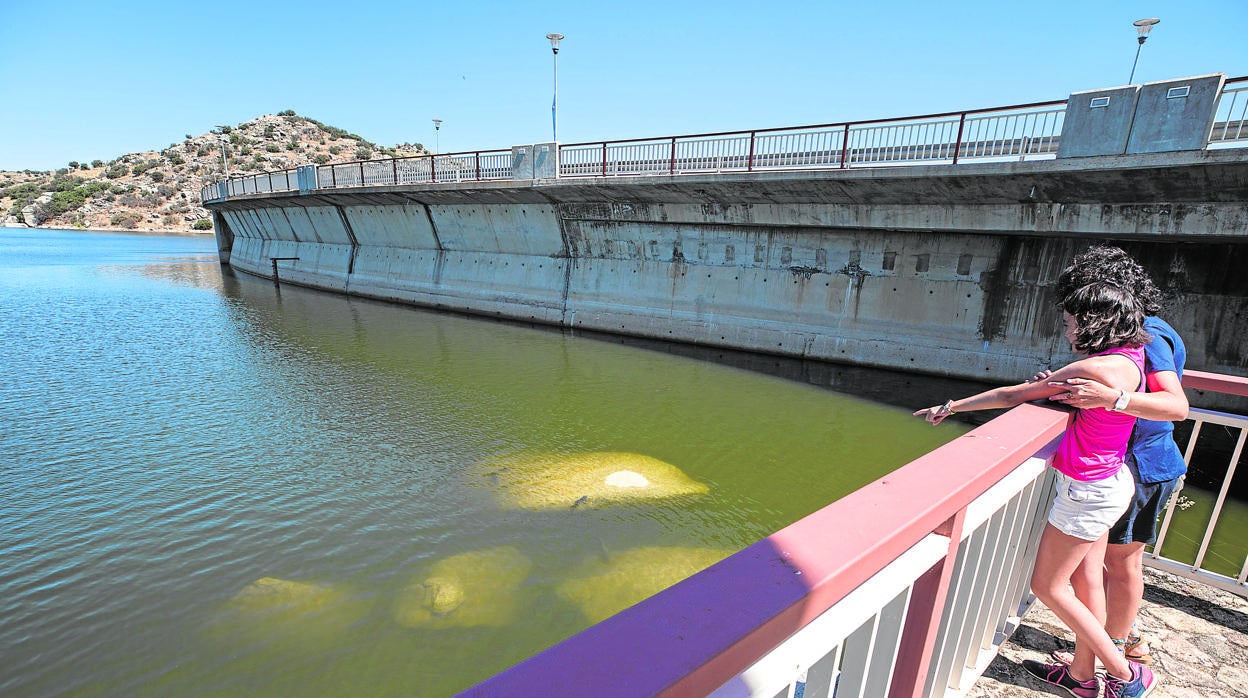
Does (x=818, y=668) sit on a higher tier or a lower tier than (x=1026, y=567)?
higher

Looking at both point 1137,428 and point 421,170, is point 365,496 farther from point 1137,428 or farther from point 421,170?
point 421,170

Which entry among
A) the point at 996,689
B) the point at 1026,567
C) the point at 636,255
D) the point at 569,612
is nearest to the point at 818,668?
the point at 996,689

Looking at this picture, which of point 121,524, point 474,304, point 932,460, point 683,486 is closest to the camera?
point 932,460

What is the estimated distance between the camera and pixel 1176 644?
9.21 feet

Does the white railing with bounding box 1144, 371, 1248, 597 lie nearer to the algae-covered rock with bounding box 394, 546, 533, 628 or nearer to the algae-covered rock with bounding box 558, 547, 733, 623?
the algae-covered rock with bounding box 558, 547, 733, 623

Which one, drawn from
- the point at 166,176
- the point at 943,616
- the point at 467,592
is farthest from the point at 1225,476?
the point at 166,176

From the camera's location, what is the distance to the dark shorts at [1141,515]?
7.88 feet

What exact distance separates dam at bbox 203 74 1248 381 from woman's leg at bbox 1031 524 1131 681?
37.0ft

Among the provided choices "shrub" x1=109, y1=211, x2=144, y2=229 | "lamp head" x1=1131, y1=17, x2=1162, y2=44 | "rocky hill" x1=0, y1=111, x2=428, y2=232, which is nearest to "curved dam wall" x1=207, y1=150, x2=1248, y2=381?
"lamp head" x1=1131, y1=17, x2=1162, y2=44

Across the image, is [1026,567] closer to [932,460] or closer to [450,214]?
[932,460]

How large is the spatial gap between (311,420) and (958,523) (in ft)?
36.5

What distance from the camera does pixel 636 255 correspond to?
18.7m

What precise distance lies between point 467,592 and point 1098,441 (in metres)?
5.44

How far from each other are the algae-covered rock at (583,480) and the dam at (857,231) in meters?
8.63
